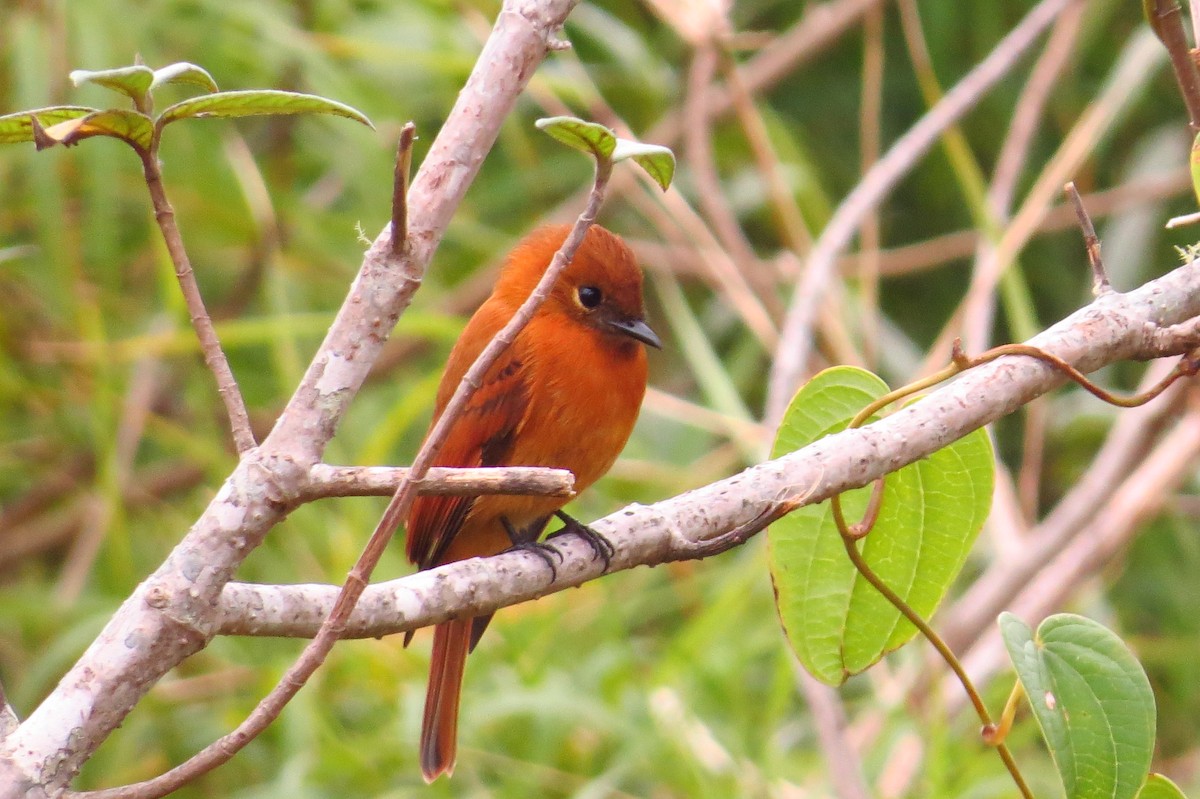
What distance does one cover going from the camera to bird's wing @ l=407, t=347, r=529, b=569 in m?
2.74

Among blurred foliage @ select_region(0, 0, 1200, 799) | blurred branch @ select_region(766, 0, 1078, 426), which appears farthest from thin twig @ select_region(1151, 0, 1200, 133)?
blurred foliage @ select_region(0, 0, 1200, 799)

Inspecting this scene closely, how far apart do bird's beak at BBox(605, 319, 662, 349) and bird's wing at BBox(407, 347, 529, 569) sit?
21 cm

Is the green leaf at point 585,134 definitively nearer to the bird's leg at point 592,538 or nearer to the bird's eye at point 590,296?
the bird's leg at point 592,538

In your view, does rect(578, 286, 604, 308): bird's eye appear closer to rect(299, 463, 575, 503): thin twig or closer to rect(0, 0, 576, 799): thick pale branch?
rect(0, 0, 576, 799): thick pale branch

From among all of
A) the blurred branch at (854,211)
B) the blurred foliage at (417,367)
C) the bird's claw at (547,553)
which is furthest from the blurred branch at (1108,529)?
the bird's claw at (547,553)

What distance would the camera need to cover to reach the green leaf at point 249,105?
1.32 m

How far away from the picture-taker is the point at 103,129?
50.7 inches

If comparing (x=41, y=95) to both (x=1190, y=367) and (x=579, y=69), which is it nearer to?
(x=579, y=69)

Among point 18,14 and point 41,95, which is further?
point 18,14

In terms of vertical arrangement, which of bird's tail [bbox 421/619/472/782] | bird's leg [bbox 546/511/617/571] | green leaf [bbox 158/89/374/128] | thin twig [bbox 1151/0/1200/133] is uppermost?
thin twig [bbox 1151/0/1200/133]

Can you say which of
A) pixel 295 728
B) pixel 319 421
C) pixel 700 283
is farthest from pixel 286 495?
pixel 700 283

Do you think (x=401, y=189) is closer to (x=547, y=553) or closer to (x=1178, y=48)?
(x=547, y=553)

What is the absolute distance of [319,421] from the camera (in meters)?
1.47

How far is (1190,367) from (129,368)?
3717 millimetres
